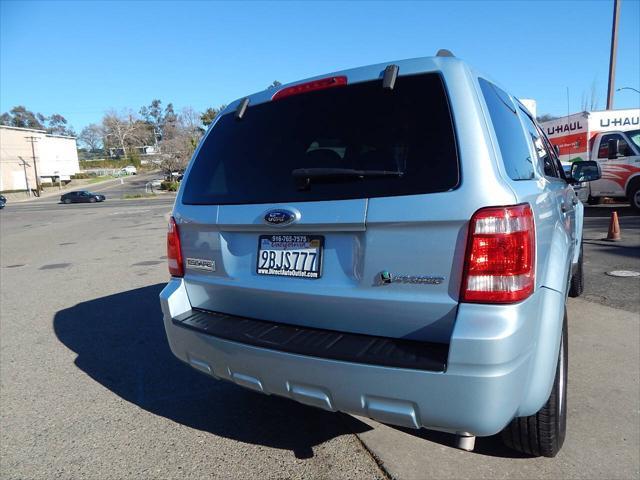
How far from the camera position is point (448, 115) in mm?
2031

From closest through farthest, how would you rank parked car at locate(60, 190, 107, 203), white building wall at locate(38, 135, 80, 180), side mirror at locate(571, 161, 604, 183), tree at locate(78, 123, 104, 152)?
1. side mirror at locate(571, 161, 604, 183)
2. parked car at locate(60, 190, 107, 203)
3. white building wall at locate(38, 135, 80, 180)
4. tree at locate(78, 123, 104, 152)

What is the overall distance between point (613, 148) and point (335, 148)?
1318cm

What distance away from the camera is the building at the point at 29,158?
242ft

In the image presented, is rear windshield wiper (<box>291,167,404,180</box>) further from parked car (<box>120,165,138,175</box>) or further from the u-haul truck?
parked car (<box>120,165,138,175</box>)

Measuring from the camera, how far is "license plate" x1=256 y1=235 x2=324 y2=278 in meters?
2.24

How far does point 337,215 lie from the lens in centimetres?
211

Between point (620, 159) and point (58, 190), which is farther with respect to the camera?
point (58, 190)

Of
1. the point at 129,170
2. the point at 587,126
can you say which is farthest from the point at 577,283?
the point at 129,170

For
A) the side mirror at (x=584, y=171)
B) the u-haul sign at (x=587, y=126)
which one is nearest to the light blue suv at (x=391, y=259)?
the side mirror at (x=584, y=171)

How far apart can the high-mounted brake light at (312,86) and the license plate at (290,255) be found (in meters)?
0.79

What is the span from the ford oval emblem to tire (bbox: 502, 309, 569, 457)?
1.46 metres

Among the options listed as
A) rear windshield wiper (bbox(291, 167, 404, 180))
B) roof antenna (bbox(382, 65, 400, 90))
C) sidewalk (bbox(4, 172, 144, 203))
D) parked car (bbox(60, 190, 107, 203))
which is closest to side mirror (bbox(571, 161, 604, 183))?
roof antenna (bbox(382, 65, 400, 90))

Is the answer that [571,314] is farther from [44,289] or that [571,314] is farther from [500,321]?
[44,289]

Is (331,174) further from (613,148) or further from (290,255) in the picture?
(613,148)
